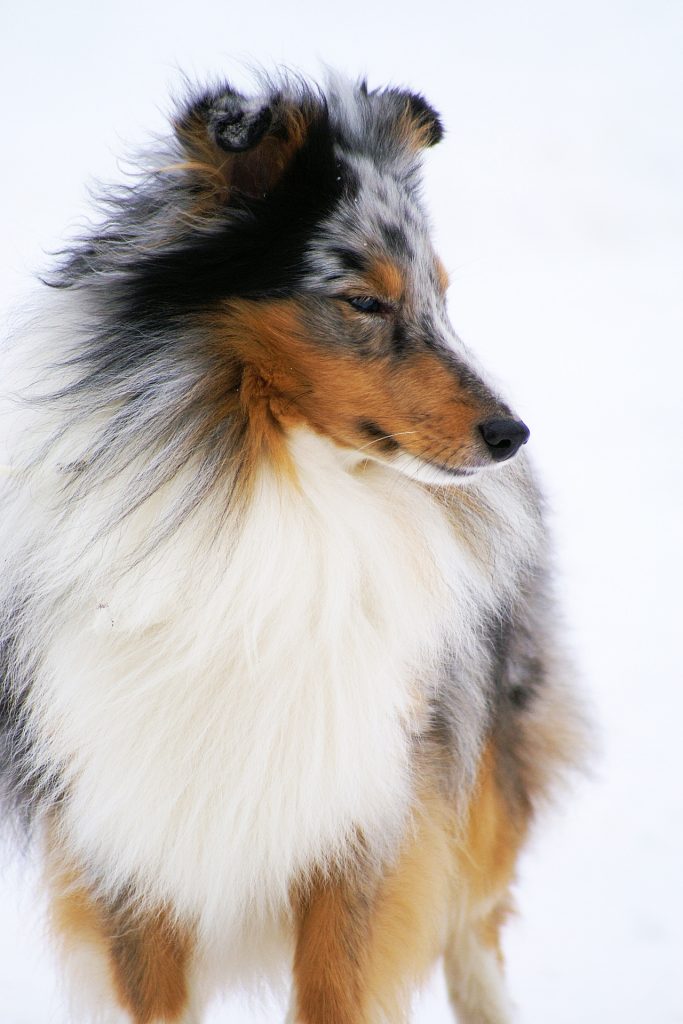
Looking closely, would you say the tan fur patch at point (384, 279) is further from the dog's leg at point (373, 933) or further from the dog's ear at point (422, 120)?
the dog's leg at point (373, 933)

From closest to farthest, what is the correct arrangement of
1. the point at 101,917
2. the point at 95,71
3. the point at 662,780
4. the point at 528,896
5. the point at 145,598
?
the point at 145,598, the point at 101,917, the point at 528,896, the point at 662,780, the point at 95,71

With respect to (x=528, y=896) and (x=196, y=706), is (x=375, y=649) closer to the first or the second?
(x=196, y=706)

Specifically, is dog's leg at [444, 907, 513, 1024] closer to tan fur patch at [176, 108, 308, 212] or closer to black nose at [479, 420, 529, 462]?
black nose at [479, 420, 529, 462]

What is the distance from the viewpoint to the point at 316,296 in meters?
2.07

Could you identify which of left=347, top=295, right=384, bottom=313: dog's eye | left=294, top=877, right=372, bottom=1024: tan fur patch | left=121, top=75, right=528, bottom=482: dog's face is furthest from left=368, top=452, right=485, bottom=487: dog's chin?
left=294, top=877, right=372, bottom=1024: tan fur patch

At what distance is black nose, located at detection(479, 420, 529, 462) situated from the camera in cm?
201

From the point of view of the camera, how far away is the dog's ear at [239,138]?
2.02 meters

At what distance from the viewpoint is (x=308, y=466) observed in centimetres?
210

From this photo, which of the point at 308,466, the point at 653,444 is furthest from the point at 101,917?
the point at 653,444

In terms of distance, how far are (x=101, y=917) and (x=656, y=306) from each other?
559 centimetres

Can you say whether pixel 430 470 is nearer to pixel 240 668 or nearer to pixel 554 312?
pixel 240 668

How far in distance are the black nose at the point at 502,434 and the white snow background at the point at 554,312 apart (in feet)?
3.33

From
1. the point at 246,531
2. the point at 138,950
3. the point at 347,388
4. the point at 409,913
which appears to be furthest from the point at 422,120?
the point at 138,950

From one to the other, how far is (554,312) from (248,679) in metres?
5.02
